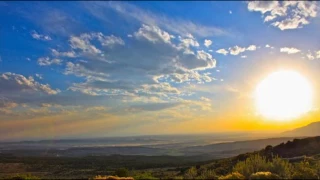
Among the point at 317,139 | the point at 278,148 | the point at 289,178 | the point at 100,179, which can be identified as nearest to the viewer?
A: the point at 100,179

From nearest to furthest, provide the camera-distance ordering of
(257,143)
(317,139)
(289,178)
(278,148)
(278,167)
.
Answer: (289,178)
(278,167)
(278,148)
(317,139)
(257,143)

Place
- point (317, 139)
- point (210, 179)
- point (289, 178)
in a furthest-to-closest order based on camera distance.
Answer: point (317, 139) → point (210, 179) → point (289, 178)

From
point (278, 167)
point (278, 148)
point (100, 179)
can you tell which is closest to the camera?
point (100, 179)

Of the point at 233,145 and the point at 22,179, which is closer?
the point at 22,179

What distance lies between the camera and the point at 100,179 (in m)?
17.4

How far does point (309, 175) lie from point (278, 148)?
3520cm

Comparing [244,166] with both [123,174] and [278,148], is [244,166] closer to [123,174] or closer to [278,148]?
[123,174]

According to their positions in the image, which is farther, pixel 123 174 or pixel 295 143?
pixel 295 143

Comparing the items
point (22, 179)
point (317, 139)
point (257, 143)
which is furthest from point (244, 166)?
point (257, 143)

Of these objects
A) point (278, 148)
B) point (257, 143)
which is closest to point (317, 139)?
point (278, 148)

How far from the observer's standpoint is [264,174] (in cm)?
1791

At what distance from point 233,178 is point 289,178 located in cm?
360

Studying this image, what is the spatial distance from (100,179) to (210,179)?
22.5 ft

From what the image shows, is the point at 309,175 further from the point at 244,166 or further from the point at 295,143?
the point at 295,143
